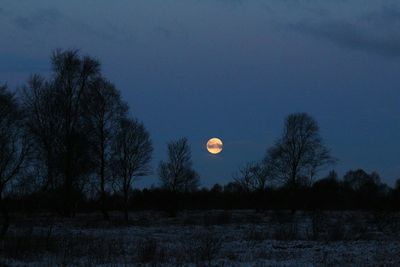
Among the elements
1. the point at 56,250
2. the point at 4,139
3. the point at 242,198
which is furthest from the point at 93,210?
the point at 56,250

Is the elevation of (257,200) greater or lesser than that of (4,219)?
greater

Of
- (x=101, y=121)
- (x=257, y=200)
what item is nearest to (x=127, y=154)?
(x=101, y=121)

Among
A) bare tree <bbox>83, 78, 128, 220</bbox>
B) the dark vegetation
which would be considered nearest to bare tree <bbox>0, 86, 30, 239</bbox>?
the dark vegetation

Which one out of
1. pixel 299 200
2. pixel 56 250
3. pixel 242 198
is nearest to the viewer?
pixel 56 250

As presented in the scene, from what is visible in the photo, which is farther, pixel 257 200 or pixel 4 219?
pixel 257 200

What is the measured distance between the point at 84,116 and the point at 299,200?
32116 millimetres

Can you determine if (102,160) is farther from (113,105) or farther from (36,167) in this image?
(36,167)

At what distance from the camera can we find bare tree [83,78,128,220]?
161 ft

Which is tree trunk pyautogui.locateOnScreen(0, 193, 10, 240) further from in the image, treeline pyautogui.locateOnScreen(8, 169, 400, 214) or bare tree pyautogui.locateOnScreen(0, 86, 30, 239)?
treeline pyautogui.locateOnScreen(8, 169, 400, 214)

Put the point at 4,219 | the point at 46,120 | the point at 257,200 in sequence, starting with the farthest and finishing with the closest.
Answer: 1. the point at 257,200
2. the point at 46,120
3. the point at 4,219

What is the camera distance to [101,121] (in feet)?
162

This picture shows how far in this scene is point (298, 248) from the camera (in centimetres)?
2148

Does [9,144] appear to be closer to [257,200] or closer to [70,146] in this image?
[70,146]

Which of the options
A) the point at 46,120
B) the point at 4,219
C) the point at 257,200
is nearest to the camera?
the point at 4,219
